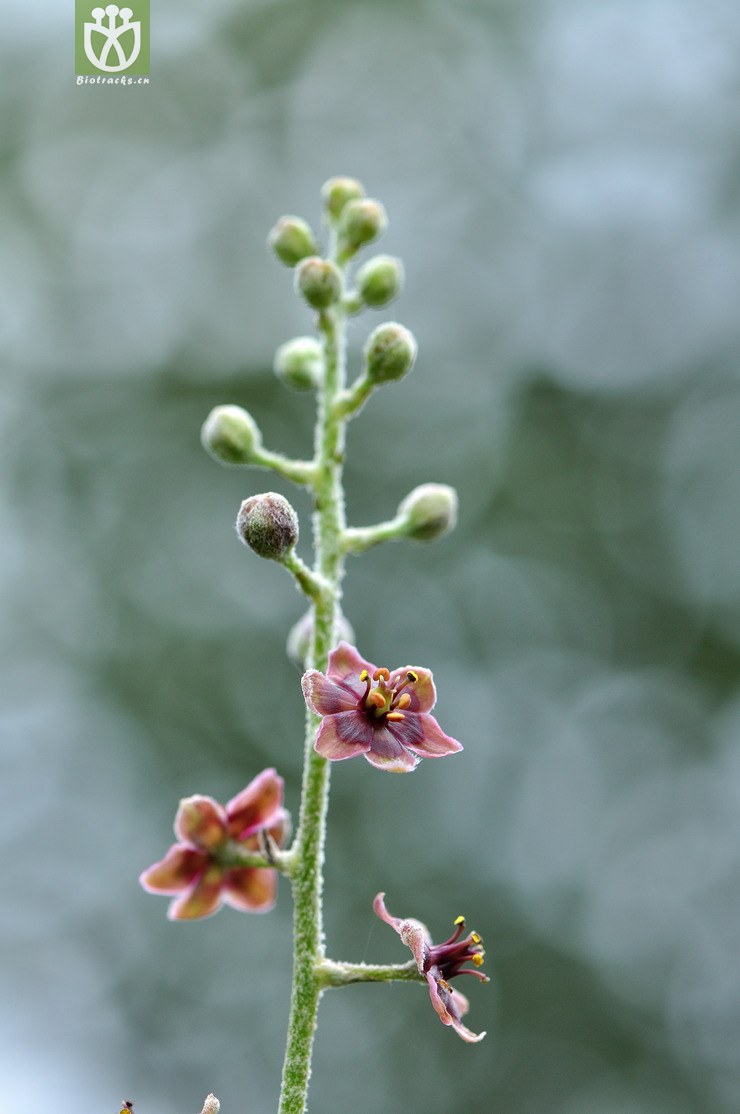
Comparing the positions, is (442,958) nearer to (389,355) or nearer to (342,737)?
(342,737)

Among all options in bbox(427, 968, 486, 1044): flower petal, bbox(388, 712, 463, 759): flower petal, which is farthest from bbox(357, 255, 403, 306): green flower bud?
bbox(427, 968, 486, 1044): flower petal

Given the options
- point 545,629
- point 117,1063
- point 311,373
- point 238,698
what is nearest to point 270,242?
point 311,373

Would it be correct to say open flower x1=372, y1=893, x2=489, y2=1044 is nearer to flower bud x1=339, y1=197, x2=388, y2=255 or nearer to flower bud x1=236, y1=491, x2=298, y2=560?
flower bud x1=236, y1=491, x2=298, y2=560

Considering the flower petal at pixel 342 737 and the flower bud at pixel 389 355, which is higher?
the flower bud at pixel 389 355

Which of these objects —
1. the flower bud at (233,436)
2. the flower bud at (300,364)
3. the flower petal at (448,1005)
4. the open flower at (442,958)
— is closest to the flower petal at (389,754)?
the open flower at (442,958)

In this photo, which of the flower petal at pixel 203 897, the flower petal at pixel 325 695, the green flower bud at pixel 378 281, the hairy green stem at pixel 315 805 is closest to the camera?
the hairy green stem at pixel 315 805

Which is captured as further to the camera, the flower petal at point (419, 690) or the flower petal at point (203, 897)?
the flower petal at point (203, 897)

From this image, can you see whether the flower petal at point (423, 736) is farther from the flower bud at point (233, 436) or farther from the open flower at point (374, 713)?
the flower bud at point (233, 436)

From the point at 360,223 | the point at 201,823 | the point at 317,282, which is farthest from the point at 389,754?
the point at 360,223

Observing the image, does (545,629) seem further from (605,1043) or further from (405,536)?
(405,536)
